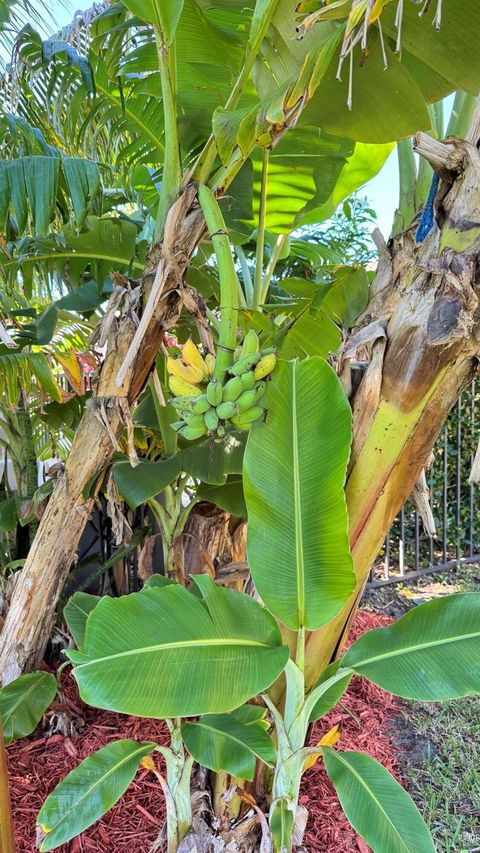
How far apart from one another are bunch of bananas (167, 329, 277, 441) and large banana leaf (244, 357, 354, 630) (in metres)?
0.13

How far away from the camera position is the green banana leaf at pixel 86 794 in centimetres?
126

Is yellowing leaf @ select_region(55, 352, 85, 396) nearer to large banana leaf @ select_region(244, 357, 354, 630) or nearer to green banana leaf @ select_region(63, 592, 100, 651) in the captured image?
green banana leaf @ select_region(63, 592, 100, 651)

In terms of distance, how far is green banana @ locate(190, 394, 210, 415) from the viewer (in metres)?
1.04

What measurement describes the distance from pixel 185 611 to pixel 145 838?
3.27ft

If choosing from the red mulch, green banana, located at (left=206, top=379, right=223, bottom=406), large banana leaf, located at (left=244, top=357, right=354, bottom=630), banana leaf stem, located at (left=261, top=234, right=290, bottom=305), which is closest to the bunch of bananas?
green banana, located at (left=206, top=379, right=223, bottom=406)

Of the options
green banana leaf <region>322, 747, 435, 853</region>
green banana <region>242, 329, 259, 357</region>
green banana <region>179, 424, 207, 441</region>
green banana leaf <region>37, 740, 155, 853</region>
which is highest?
green banana <region>242, 329, 259, 357</region>

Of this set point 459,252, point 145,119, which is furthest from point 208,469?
point 145,119

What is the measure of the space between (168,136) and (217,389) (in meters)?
0.74

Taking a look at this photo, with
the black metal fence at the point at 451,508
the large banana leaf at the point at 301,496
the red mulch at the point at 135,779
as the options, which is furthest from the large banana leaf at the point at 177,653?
the black metal fence at the point at 451,508

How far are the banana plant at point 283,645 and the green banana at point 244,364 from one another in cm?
21

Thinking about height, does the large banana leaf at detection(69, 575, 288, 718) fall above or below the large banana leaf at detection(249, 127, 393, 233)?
below

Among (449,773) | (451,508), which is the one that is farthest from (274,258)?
(451,508)

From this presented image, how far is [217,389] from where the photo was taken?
3.42 feet

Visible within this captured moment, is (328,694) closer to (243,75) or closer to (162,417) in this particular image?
(162,417)
